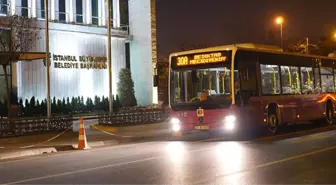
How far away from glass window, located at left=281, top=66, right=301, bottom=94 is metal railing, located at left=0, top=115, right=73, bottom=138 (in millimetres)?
9628

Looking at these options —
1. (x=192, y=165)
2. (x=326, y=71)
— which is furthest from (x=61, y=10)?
(x=192, y=165)

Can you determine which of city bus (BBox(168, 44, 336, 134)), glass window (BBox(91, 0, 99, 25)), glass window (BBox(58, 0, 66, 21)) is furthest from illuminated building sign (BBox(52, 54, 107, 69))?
city bus (BBox(168, 44, 336, 134))

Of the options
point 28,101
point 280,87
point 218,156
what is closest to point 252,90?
point 280,87

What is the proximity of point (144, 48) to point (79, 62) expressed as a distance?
23.3 ft

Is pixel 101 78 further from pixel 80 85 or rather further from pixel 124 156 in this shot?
pixel 124 156

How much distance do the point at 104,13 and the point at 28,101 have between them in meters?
11.2

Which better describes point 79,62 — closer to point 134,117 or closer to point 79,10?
point 79,10

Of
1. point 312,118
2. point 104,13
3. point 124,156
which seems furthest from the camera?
point 104,13

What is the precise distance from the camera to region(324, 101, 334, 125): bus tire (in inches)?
865

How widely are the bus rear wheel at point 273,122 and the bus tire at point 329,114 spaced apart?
191 inches

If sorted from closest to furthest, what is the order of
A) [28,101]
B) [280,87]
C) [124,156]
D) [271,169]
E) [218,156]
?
[271,169] < [218,156] < [124,156] < [280,87] < [28,101]

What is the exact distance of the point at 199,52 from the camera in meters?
17.0

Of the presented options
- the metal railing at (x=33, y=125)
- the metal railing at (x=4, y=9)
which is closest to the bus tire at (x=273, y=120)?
the metal railing at (x=33, y=125)

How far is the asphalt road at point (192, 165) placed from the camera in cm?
900
